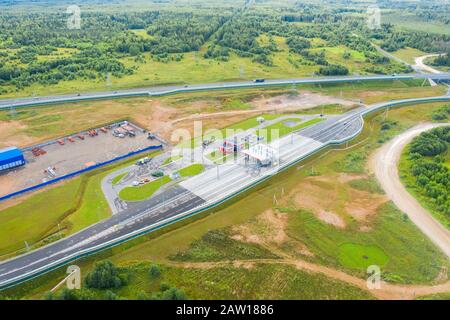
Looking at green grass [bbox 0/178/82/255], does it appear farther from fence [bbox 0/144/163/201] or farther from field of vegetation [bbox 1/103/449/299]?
field of vegetation [bbox 1/103/449/299]

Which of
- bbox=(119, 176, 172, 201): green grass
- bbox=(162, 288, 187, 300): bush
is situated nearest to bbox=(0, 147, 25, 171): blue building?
bbox=(119, 176, 172, 201): green grass

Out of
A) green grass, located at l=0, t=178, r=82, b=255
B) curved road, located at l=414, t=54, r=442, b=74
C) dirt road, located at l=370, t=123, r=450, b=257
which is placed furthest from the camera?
curved road, located at l=414, t=54, r=442, b=74

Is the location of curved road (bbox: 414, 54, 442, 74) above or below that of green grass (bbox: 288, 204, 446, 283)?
above

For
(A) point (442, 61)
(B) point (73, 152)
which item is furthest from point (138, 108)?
(A) point (442, 61)

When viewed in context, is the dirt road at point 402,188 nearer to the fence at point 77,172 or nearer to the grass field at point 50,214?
the fence at point 77,172

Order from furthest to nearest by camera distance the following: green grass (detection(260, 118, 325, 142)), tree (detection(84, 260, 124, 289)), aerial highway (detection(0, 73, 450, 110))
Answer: aerial highway (detection(0, 73, 450, 110)), green grass (detection(260, 118, 325, 142)), tree (detection(84, 260, 124, 289))

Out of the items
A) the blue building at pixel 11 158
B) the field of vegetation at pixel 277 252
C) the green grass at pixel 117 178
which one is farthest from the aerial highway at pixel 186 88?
the field of vegetation at pixel 277 252

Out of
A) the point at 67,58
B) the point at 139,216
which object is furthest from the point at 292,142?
the point at 67,58
